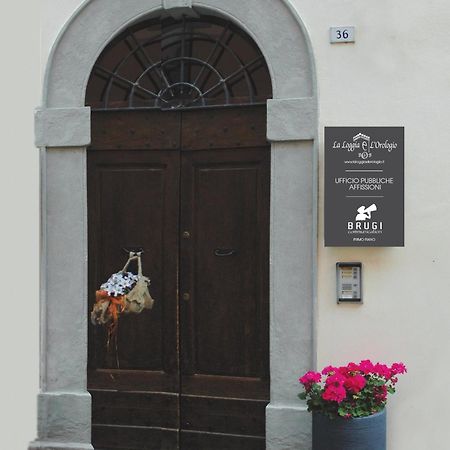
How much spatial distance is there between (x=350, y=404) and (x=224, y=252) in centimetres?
163

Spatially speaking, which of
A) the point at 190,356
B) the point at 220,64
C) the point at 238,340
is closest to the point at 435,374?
the point at 238,340

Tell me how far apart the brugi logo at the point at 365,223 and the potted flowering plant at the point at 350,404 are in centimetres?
100

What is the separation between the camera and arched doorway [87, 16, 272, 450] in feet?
20.2

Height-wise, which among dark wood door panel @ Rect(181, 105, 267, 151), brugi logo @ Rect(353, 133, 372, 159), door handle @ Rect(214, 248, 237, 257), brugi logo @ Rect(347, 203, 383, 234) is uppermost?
dark wood door panel @ Rect(181, 105, 267, 151)

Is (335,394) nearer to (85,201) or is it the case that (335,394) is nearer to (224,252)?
(224,252)

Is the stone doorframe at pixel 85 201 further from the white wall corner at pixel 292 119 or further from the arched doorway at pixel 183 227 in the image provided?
the arched doorway at pixel 183 227

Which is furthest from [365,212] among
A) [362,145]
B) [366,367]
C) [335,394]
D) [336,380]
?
[335,394]

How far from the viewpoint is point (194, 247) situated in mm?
6266

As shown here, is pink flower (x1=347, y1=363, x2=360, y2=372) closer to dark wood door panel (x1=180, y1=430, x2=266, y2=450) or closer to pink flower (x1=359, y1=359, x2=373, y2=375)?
pink flower (x1=359, y1=359, x2=373, y2=375)

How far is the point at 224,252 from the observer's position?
620 centimetres

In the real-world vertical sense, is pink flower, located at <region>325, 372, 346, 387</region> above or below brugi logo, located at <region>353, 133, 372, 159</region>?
below

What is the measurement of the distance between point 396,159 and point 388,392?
175cm

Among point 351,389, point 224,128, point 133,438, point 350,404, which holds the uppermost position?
point 224,128

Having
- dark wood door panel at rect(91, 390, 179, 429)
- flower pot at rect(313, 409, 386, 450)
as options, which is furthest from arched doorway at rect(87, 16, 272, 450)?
flower pot at rect(313, 409, 386, 450)
